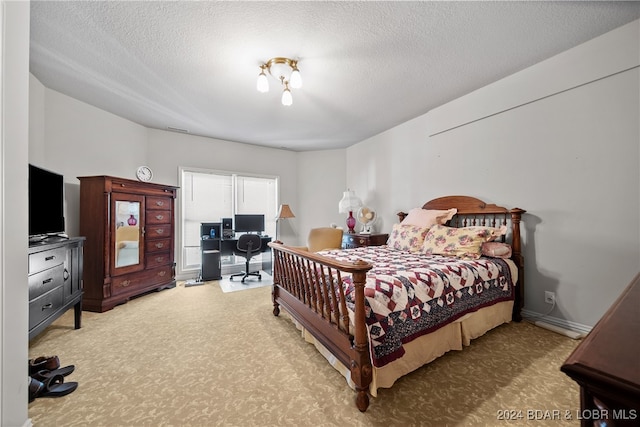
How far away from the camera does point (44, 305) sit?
1807 mm

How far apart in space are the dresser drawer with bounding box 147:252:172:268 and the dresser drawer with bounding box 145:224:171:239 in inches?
10.3

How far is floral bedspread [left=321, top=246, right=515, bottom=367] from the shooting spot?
143 cm

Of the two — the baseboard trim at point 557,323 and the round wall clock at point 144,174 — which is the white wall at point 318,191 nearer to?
the round wall clock at point 144,174

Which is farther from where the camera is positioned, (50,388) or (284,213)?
(284,213)

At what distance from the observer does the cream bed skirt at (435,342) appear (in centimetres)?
146

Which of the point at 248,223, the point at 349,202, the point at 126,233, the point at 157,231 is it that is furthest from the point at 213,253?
the point at 349,202

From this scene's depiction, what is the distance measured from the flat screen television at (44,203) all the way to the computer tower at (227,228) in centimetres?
204

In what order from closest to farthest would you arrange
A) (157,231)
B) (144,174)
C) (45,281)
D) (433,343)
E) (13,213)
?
(13,213)
(433,343)
(45,281)
(157,231)
(144,174)

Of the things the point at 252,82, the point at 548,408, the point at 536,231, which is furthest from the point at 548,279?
the point at 252,82

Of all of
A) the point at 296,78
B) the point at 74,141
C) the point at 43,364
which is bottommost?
the point at 43,364

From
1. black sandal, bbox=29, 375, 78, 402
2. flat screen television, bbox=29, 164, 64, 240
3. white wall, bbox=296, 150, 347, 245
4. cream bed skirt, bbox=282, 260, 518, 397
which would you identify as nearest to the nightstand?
white wall, bbox=296, 150, 347, 245

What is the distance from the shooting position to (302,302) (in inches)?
80.9

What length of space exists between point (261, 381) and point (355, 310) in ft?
2.78

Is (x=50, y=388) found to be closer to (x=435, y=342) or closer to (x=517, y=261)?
(x=435, y=342)
